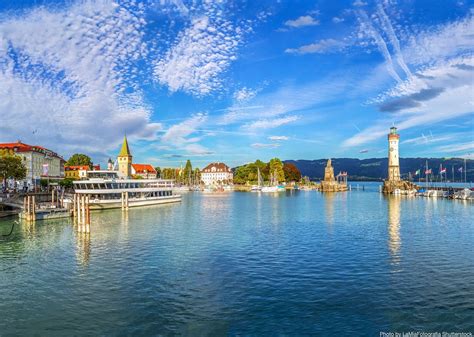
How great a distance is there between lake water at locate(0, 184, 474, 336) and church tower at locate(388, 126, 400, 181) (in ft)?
390

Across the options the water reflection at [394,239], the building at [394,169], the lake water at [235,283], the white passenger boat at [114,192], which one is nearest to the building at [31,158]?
the white passenger boat at [114,192]

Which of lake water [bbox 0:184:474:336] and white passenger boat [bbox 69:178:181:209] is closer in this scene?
lake water [bbox 0:184:474:336]

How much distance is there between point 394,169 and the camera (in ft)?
528

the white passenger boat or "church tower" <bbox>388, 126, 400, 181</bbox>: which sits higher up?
"church tower" <bbox>388, 126, 400, 181</bbox>

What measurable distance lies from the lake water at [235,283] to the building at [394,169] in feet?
381

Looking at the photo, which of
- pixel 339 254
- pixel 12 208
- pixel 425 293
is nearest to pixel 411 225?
pixel 339 254

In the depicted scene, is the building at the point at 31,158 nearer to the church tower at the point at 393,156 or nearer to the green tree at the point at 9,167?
the green tree at the point at 9,167

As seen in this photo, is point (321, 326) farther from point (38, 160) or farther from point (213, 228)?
point (38, 160)

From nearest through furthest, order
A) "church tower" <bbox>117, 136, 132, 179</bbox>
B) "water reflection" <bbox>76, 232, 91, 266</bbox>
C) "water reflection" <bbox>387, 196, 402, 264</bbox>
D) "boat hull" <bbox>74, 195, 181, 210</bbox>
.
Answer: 1. "water reflection" <bbox>76, 232, 91, 266</bbox>
2. "water reflection" <bbox>387, 196, 402, 264</bbox>
3. "boat hull" <bbox>74, 195, 181, 210</bbox>
4. "church tower" <bbox>117, 136, 132, 179</bbox>

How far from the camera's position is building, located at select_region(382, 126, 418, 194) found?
519 ft

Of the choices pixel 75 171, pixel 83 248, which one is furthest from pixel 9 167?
pixel 75 171

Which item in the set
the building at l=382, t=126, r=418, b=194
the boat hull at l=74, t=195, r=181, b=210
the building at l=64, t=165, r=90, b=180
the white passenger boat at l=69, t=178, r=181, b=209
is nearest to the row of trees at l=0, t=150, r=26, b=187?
the white passenger boat at l=69, t=178, r=181, b=209

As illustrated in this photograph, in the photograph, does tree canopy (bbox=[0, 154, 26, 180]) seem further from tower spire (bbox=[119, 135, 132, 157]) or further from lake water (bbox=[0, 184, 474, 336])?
tower spire (bbox=[119, 135, 132, 157])

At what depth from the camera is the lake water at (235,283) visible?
19922 millimetres
